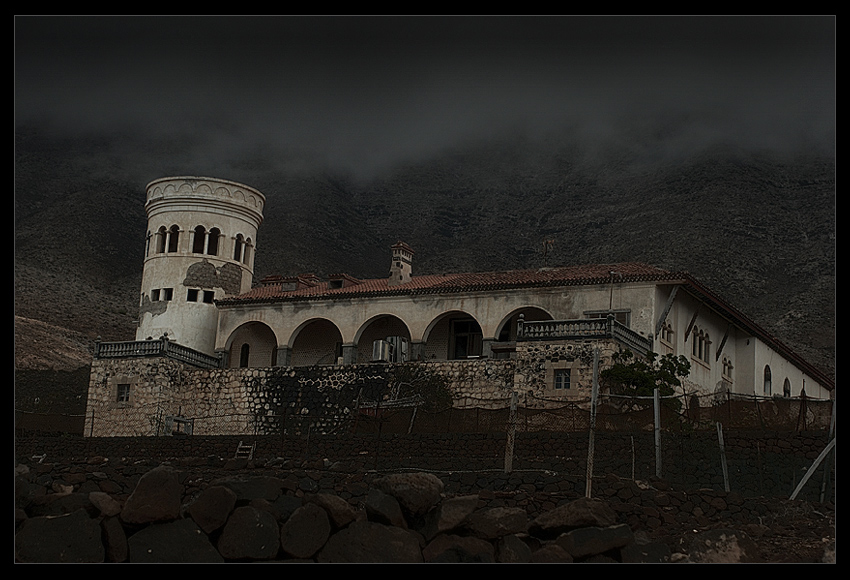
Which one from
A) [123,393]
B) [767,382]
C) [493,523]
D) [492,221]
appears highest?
[492,221]

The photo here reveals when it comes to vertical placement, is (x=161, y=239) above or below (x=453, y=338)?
above

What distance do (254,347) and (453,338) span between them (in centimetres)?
912

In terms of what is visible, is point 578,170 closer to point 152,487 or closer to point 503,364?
point 503,364

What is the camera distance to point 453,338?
149ft

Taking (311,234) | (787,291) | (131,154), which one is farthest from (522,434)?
(311,234)

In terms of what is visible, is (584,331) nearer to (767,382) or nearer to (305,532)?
(767,382)

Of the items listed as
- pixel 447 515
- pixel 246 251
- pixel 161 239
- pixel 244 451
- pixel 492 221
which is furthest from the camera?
pixel 492 221

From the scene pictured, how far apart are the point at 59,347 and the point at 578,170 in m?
58.7

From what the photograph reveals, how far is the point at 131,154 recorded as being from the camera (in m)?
73.2

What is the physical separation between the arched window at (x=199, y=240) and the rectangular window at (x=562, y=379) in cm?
1845

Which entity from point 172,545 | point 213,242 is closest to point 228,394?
point 213,242

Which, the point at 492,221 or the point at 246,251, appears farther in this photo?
the point at 492,221

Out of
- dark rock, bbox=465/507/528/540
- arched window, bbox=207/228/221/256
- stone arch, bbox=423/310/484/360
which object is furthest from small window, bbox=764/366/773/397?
dark rock, bbox=465/507/528/540

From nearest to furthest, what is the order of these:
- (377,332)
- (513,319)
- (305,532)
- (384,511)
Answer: (305,532), (384,511), (513,319), (377,332)
